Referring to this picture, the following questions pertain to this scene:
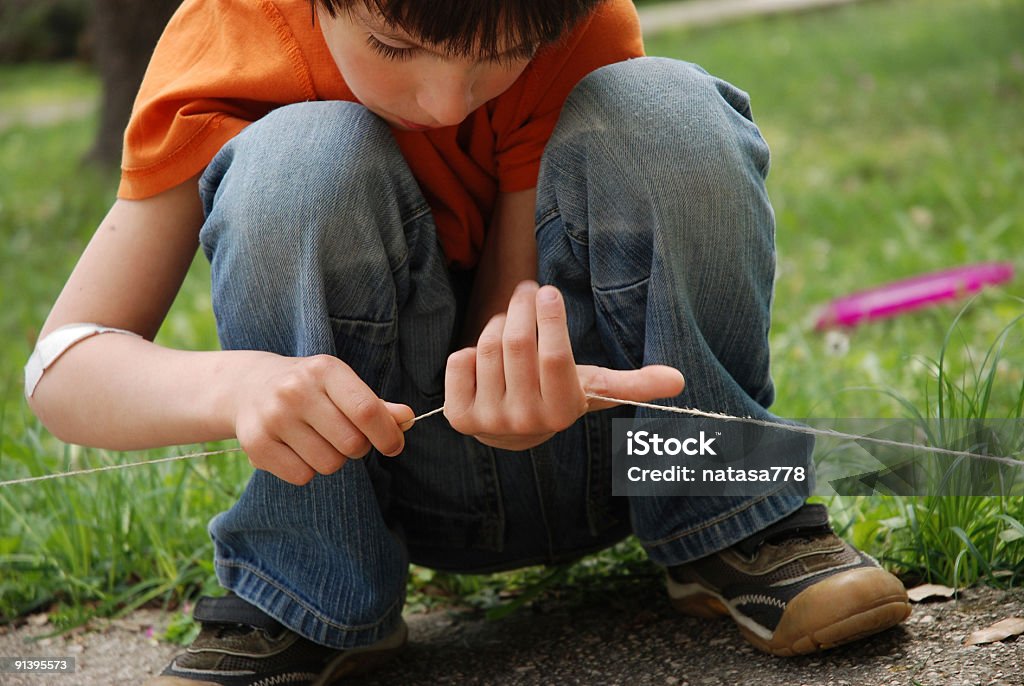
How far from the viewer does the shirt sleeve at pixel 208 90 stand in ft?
3.70

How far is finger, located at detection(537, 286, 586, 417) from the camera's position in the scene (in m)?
0.86

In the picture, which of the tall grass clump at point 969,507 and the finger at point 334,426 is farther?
the tall grass clump at point 969,507

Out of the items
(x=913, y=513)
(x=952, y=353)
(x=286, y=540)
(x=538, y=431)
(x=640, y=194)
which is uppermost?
(x=640, y=194)

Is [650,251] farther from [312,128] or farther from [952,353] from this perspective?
[952,353]

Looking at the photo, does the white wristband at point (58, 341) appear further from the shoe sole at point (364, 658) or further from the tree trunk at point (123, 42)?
the tree trunk at point (123, 42)

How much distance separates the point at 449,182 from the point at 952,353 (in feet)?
4.25

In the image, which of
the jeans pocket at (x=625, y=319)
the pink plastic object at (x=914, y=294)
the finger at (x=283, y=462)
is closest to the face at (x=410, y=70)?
the jeans pocket at (x=625, y=319)

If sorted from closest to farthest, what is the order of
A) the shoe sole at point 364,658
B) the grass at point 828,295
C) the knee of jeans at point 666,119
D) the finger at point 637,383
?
the finger at point 637,383 < the knee of jeans at point 666,119 < the shoe sole at point 364,658 < the grass at point 828,295

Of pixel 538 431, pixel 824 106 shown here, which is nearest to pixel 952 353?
pixel 538 431

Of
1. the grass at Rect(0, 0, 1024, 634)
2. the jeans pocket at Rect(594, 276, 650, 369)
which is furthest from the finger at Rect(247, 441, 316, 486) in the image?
the grass at Rect(0, 0, 1024, 634)

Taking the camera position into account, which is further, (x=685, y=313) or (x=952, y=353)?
(x=952, y=353)

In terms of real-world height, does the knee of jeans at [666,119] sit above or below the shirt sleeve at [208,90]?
below

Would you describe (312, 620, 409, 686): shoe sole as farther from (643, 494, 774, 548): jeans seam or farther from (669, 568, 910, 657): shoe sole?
(669, 568, 910, 657): shoe sole

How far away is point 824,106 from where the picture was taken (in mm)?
4695
